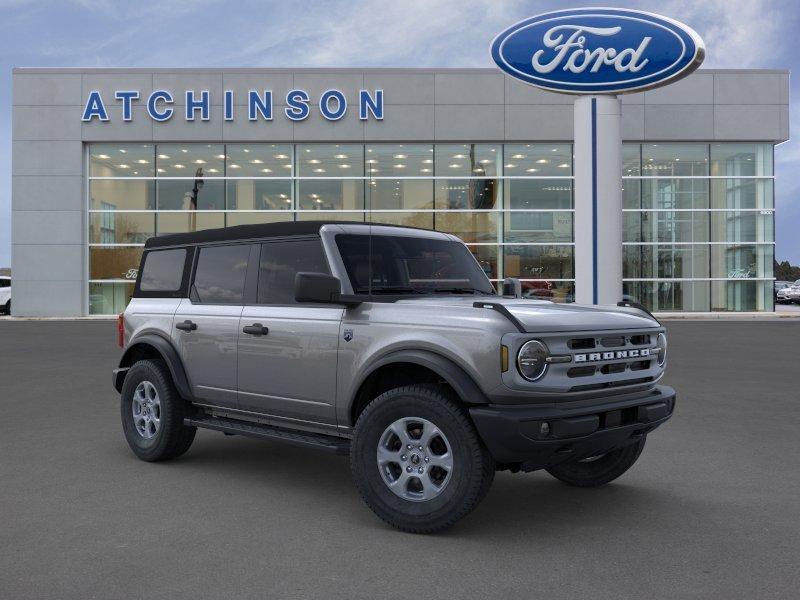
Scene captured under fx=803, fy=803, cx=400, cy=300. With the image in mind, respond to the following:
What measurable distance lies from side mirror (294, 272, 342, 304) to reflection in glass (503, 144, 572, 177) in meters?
28.7

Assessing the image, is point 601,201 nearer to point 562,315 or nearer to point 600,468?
point 600,468

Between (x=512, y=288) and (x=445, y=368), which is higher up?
(x=512, y=288)

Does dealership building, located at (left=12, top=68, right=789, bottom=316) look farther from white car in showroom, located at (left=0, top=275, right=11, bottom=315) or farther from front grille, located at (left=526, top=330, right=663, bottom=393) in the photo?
front grille, located at (left=526, top=330, right=663, bottom=393)

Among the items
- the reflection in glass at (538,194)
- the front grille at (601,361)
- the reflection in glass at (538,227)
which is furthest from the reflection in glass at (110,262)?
the front grille at (601,361)

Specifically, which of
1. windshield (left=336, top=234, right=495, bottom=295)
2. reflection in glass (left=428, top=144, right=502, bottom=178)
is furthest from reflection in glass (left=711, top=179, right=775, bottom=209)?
windshield (left=336, top=234, right=495, bottom=295)

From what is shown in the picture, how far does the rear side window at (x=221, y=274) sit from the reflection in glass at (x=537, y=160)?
1077 inches

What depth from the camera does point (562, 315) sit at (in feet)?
15.8

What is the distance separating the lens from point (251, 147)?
32656mm

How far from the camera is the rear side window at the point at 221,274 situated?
20.4ft

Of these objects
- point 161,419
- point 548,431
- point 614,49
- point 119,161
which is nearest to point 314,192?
point 119,161

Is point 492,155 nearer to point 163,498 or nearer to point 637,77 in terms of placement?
point 637,77

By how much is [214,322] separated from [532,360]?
2.75m

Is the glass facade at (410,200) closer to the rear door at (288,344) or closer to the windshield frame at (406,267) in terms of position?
the windshield frame at (406,267)

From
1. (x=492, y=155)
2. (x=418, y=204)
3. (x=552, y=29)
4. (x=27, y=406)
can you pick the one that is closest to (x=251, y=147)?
(x=418, y=204)
